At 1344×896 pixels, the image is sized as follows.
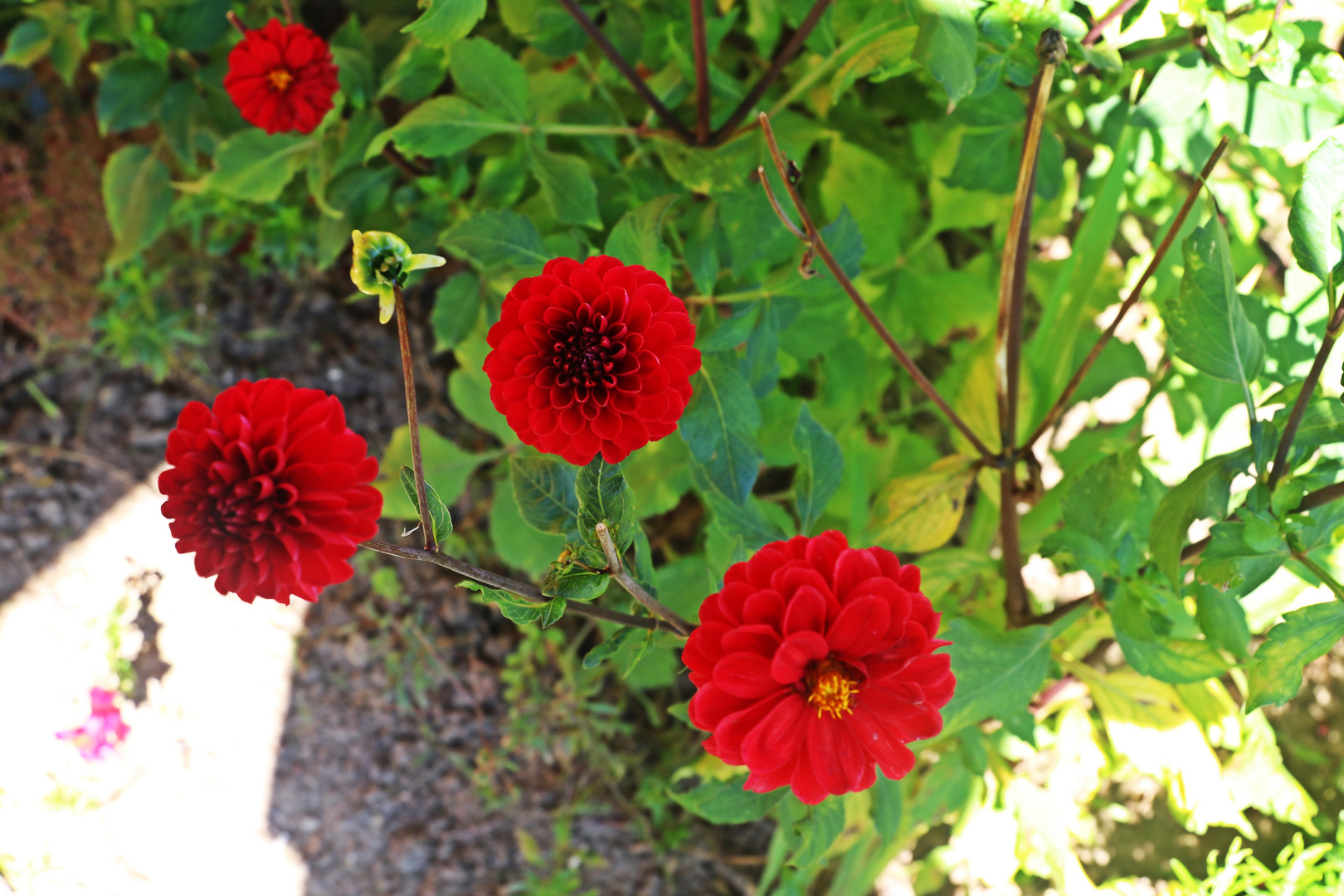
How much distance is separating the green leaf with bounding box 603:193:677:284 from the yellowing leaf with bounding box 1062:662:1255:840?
25.6 inches

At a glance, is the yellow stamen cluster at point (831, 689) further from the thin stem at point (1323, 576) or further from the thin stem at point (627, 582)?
the thin stem at point (1323, 576)

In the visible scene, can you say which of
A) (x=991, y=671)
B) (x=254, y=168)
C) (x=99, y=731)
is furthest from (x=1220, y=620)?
(x=99, y=731)

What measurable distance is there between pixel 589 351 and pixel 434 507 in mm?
150

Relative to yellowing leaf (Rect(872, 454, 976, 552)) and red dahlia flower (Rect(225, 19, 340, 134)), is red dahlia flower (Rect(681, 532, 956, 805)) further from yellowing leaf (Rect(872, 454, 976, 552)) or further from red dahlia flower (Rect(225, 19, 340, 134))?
red dahlia flower (Rect(225, 19, 340, 134))

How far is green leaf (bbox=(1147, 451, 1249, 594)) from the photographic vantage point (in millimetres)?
583

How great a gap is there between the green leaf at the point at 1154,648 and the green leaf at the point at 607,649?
1.39ft

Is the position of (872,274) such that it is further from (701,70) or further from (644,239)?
(644,239)

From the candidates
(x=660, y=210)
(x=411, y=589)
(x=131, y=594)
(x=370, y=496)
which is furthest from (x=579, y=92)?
(x=131, y=594)

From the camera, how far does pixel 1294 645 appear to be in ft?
1.76

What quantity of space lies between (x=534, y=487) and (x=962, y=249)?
1097 millimetres

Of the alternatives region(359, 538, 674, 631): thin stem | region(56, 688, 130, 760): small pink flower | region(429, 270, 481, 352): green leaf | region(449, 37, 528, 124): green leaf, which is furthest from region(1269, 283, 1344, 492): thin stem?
region(56, 688, 130, 760): small pink flower

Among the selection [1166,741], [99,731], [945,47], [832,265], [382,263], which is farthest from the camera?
[99,731]

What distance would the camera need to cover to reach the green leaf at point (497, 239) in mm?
696

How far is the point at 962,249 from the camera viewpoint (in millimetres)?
A: 1416
